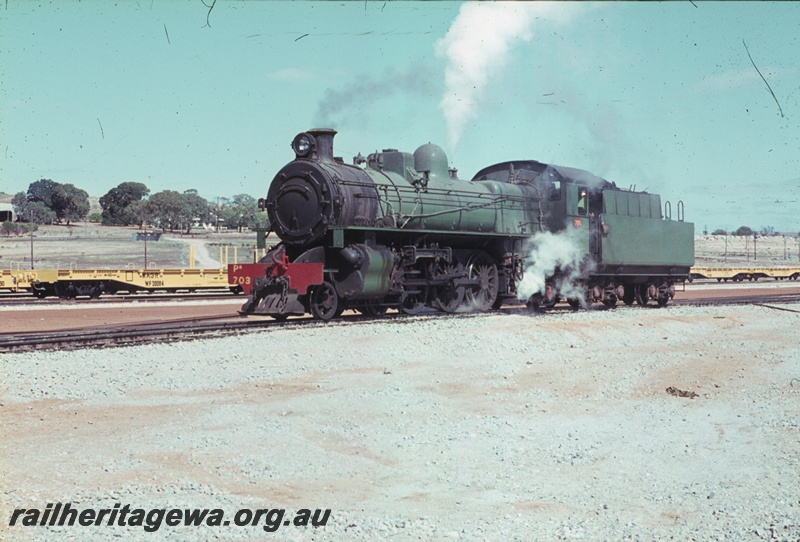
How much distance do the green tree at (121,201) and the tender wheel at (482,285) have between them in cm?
9455

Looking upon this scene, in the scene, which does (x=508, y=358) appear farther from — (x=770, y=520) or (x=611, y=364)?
(x=770, y=520)

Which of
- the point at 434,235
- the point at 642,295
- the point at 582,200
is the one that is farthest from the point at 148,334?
the point at 642,295

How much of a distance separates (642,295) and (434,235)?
10.1 m

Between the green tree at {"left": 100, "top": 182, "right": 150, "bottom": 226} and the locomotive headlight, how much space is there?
95.5 meters

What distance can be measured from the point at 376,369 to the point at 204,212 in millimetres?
107530

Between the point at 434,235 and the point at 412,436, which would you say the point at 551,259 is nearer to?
the point at 434,235

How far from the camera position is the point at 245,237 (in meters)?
91.2

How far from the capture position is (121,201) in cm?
11344

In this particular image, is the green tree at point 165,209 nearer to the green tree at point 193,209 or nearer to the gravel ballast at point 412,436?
the green tree at point 193,209

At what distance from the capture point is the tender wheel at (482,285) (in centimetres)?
2080

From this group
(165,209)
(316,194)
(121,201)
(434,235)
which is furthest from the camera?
(121,201)

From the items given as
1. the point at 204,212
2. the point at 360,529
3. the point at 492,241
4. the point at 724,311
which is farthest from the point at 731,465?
the point at 204,212

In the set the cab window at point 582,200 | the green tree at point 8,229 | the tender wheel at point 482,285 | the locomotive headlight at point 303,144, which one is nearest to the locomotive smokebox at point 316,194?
the locomotive headlight at point 303,144

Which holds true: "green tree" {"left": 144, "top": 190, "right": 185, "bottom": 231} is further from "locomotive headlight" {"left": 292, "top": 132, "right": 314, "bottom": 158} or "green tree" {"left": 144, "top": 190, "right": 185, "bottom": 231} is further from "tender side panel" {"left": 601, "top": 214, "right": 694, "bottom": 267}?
"locomotive headlight" {"left": 292, "top": 132, "right": 314, "bottom": 158}
